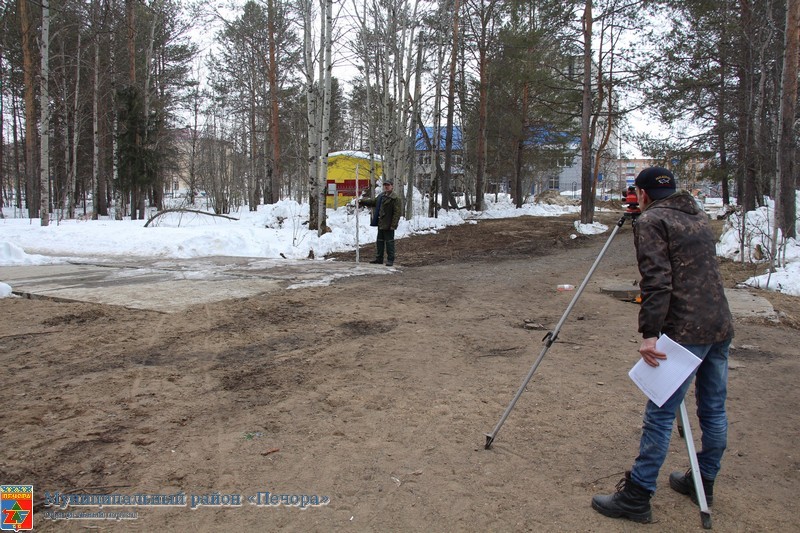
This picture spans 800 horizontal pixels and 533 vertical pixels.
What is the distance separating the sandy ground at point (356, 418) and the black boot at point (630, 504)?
52mm

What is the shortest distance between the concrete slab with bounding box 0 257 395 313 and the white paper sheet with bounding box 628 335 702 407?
19.3 ft

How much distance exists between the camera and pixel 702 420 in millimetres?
2881

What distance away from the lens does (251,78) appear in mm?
33531

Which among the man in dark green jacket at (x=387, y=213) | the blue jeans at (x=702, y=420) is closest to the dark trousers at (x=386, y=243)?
the man in dark green jacket at (x=387, y=213)

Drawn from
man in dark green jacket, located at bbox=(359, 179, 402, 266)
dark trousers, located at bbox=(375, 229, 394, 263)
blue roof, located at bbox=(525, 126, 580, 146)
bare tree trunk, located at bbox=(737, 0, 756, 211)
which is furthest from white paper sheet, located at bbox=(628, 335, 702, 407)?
blue roof, located at bbox=(525, 126, 580, 146)

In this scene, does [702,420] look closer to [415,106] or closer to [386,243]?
[386,243]

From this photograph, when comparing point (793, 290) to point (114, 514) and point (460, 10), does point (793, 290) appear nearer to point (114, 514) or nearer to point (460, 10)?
point (114, 514)

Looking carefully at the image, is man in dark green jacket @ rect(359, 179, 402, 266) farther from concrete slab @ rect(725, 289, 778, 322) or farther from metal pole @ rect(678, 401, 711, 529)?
metal pole @ rect(678, 401, 711, 529)

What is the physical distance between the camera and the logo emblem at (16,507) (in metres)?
2.57


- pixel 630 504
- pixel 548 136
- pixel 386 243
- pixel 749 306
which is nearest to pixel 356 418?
pixel 630 504

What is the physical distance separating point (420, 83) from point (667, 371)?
20.8 metres

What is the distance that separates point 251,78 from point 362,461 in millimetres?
34175

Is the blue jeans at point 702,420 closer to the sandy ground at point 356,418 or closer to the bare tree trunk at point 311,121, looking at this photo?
the sandy ground at point 356,418

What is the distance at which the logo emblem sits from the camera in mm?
2574
